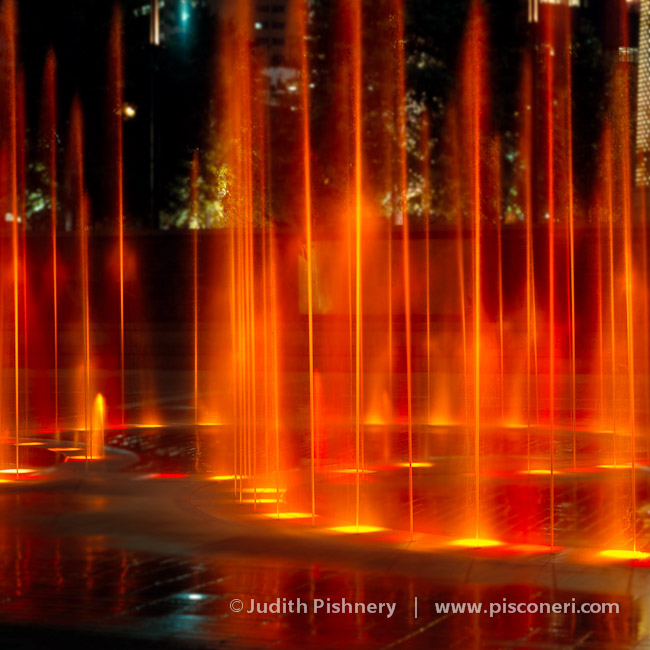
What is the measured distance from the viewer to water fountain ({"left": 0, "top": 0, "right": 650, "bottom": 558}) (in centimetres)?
952

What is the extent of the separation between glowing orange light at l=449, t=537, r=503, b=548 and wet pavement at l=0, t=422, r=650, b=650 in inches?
7.3

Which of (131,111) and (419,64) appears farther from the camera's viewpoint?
(419,64)

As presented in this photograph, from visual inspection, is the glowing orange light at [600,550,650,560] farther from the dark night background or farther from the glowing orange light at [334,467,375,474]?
the dark night background

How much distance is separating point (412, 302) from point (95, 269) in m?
6.50

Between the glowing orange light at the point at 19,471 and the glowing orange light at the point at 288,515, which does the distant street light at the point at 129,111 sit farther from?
the glowing orange light at the point at 288,515

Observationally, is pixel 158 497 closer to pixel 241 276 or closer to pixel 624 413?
pixel 624 413

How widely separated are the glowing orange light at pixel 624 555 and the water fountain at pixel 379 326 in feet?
0.11

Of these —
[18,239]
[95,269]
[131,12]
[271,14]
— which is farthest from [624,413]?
[271,14]

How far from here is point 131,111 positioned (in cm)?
3438

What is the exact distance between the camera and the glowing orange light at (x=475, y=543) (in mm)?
7047

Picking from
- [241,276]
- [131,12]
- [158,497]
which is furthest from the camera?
[131,12]

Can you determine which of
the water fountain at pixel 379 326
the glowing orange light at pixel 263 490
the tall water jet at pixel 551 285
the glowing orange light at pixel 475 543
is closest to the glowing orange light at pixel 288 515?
the water fountain at pixel 379 326

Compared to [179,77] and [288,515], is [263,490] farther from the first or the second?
[179,77]

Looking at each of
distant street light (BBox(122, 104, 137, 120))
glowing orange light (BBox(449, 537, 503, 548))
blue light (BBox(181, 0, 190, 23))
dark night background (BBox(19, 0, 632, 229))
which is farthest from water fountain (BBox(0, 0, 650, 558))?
blue light (BBox(181, 0, 190, 23))
